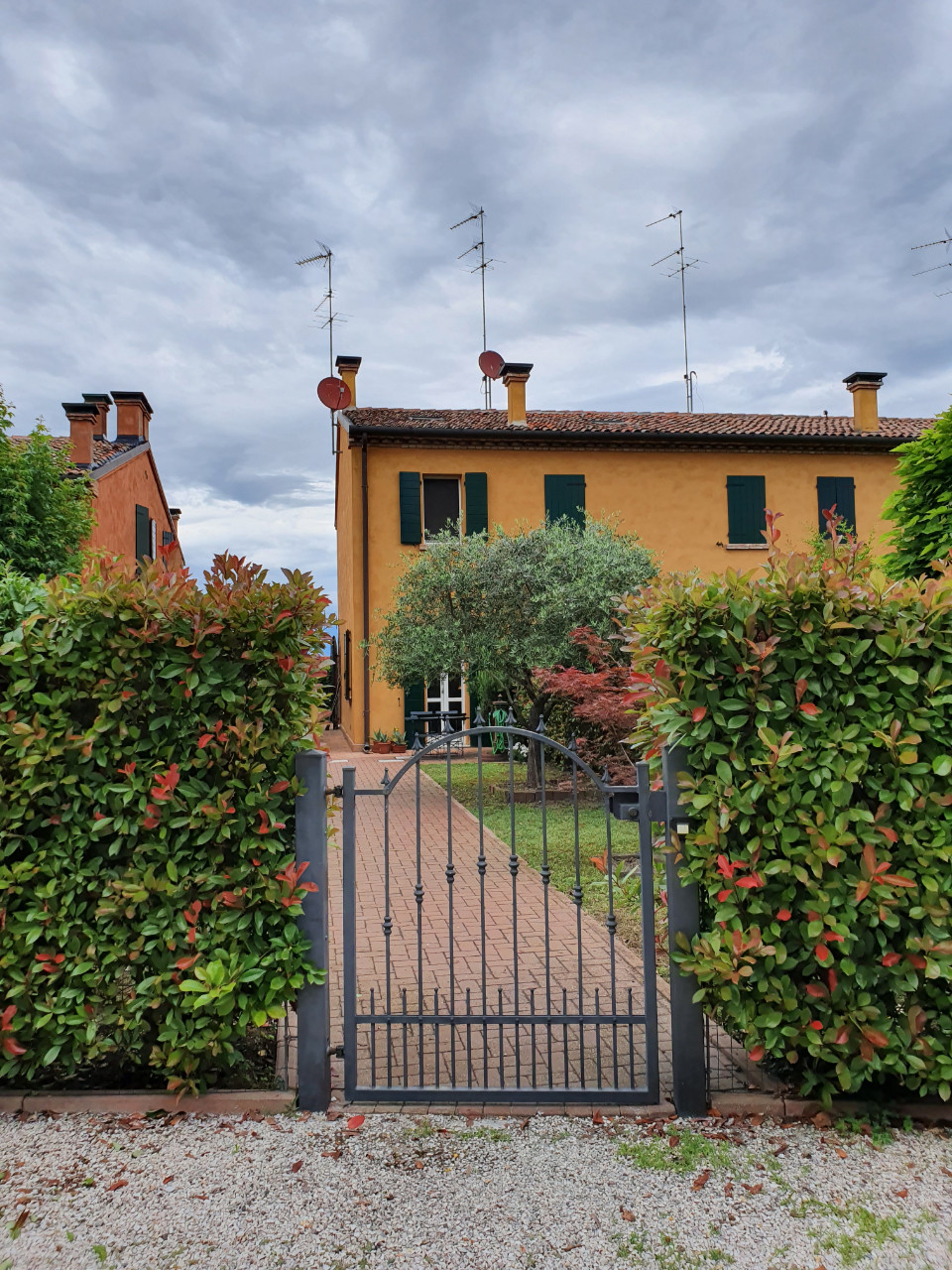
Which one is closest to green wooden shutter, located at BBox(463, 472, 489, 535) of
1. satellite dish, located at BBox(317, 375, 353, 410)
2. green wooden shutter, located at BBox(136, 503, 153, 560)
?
satellite dish, located at BBox(317, 375, 353, 410)

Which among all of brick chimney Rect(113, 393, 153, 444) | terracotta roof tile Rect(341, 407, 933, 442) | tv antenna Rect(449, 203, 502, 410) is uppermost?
tv antenna Rect(449, 203, 502, 410)

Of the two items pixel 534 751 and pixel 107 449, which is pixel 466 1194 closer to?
pixel 534 751

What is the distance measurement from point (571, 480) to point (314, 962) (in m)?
15.8

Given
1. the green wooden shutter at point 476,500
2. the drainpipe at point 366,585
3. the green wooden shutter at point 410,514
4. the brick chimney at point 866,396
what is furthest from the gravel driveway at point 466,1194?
the brick chimney at point 866,396

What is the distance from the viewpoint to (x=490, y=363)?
66.8 ft

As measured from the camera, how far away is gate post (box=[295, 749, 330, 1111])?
3.02m

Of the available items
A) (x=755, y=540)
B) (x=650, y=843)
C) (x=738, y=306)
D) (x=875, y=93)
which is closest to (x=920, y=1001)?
(x=650, y=843)

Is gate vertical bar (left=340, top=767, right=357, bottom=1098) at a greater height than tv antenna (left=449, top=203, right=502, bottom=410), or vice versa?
tv antenna (left=449, top=203, right=502, bottom=410)

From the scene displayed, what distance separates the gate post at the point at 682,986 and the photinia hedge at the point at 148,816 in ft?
4.59

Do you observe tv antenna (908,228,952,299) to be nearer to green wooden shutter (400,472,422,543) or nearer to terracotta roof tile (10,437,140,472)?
green wooden shutter (400,472,422,543)

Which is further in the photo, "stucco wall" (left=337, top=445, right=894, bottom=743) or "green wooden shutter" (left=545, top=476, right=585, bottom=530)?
"green wooden shutter" (left=545, top=476, right=585, bottom=530)

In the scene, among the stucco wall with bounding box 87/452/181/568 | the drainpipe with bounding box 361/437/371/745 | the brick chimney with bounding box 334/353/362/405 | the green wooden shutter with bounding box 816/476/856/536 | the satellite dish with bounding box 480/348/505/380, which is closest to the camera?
the stucco wall with bounding box 87/452/181/568

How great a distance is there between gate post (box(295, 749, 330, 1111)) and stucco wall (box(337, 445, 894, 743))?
1364 cm

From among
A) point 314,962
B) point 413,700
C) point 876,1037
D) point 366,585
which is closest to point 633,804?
point 876,1037
